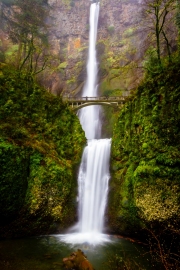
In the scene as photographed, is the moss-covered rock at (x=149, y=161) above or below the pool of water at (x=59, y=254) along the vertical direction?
above

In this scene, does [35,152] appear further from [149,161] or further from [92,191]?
[149,161]

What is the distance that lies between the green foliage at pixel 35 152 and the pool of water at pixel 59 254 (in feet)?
3.89

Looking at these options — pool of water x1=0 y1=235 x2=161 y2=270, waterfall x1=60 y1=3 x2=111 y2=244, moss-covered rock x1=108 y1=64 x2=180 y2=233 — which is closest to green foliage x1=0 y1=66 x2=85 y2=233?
waterfall x1=60 y1=3 x2=111 y2=244

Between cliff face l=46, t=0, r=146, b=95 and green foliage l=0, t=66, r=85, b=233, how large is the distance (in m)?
16.9

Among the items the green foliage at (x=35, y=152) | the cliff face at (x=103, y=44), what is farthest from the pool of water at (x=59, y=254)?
the cliff face at (x=103, y=44)

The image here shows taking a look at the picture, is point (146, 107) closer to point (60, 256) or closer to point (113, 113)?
point (60, 256)

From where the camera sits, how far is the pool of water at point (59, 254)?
8281 mm

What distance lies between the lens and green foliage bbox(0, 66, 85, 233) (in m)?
10.8

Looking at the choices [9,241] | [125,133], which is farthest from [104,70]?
[9,241]

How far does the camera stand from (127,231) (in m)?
11.4

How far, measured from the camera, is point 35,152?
12148mm

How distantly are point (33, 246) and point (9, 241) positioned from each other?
1232 mm

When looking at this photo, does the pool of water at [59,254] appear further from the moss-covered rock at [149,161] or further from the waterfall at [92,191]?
the moss-covered rock at [149,161]

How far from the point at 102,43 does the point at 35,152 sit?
3124 centimetres
